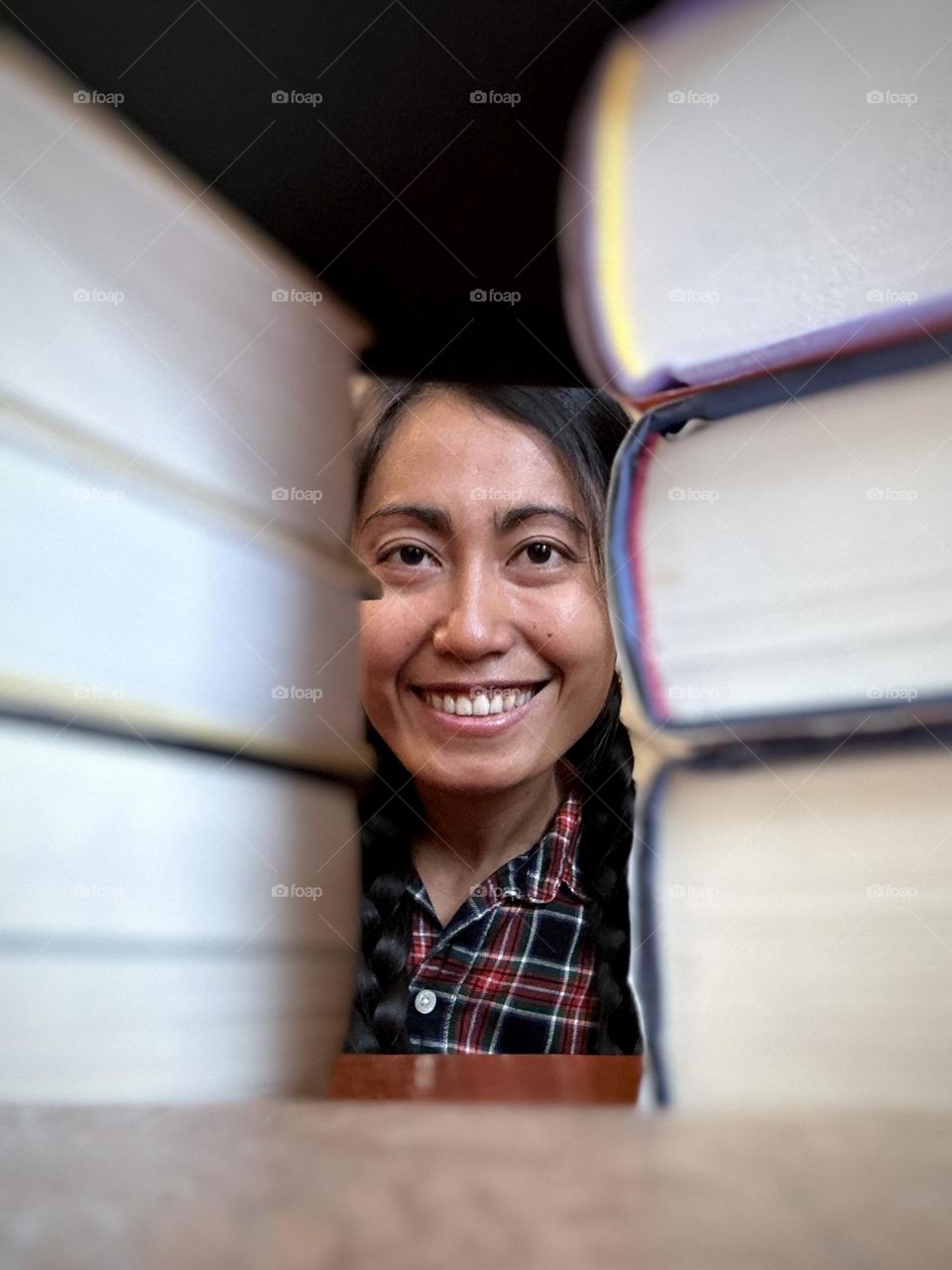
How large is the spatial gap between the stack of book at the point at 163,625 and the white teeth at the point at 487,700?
4.5 inches

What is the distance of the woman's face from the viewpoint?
1292 millimetres

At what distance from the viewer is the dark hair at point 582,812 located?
50.8 inches

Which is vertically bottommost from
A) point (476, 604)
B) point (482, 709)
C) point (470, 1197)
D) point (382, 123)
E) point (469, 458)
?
point (470, 1197)

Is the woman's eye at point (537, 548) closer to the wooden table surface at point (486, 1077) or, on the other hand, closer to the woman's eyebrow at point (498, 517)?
the woman's eyebrow at point (498, 517)

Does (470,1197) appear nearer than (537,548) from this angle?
Yes

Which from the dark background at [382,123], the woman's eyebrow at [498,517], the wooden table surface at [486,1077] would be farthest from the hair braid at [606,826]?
Answer: the dark background at [382,123]

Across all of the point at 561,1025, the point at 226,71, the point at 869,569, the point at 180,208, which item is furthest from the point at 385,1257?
the point at 226,71

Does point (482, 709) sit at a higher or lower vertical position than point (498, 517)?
lower

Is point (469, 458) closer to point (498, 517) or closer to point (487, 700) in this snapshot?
point (498, 517)

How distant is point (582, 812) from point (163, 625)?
0.54m

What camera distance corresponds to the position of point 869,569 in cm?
133

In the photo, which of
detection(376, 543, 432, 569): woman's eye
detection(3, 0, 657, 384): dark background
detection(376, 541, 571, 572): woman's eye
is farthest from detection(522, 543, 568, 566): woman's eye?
detection(3, 0, 657, 384): dark background

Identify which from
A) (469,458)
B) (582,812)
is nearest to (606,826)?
(582,812)

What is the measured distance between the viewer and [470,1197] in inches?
32.7
